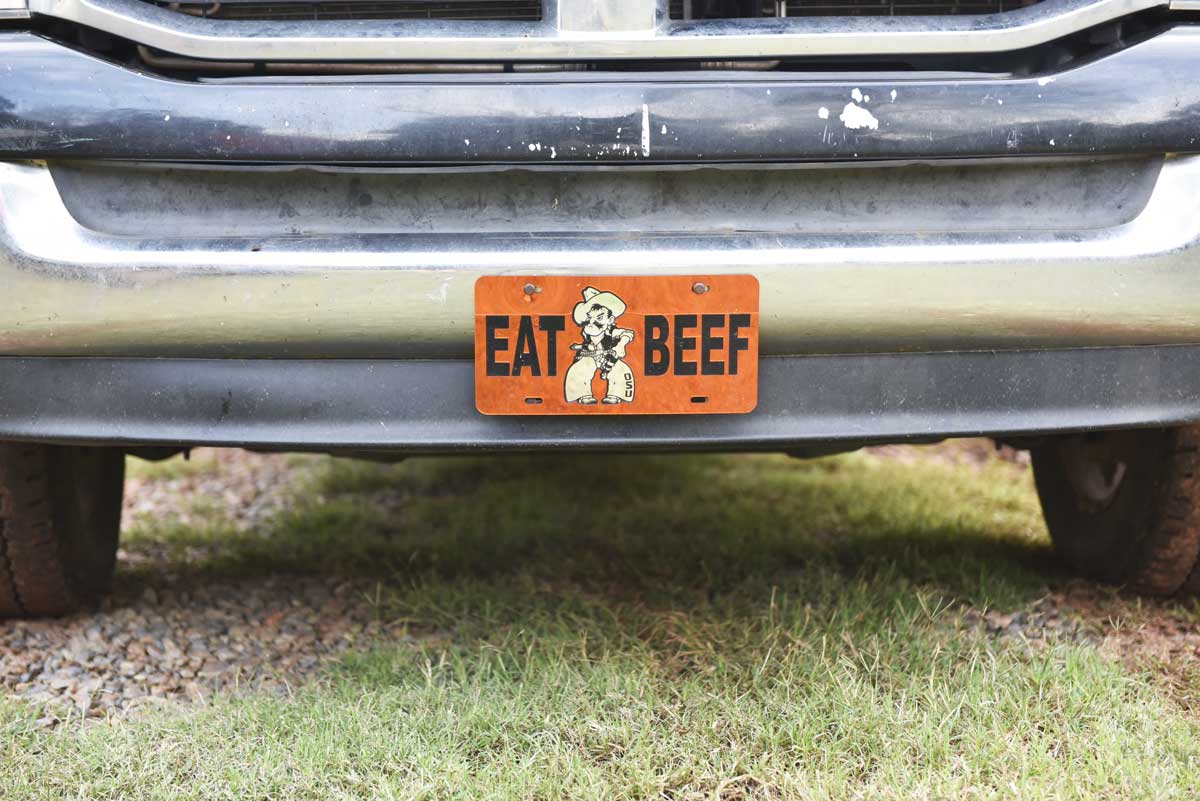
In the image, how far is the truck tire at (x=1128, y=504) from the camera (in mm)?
2053

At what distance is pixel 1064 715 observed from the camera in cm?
172

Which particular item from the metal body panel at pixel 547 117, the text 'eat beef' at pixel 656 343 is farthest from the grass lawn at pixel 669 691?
the metal body panel at pixel 547 117

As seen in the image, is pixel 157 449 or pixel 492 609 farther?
pixel 492 609

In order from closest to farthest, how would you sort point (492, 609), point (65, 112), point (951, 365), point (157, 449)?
point (65, 112), point (951, 365), point (157, 449), point (492, 609)

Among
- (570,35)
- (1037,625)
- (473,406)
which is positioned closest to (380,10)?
(570,35)

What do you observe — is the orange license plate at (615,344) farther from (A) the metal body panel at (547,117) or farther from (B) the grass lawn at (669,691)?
(B) the grass lawn at (669,691)

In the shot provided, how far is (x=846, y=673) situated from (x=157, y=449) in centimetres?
123

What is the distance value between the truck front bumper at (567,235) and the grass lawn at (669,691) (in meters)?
0.42

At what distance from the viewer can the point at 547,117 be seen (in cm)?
159

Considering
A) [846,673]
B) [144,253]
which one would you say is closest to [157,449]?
[144,253]

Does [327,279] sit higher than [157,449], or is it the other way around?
[327,279]

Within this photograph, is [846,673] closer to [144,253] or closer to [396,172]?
[396,172]

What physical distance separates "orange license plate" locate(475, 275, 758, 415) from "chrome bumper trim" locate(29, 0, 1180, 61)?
32 centimetres

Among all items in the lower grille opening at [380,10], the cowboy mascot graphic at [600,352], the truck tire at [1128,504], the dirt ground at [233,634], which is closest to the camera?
the cowboy mascot graphic at [600,352]
